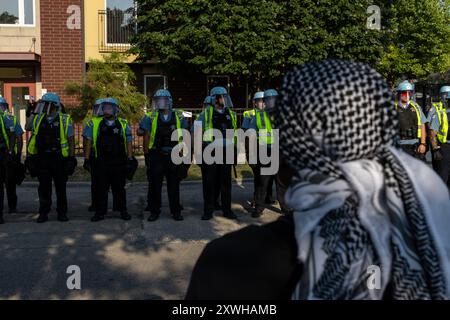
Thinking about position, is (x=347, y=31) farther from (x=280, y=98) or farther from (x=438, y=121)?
(x=280, y=98)

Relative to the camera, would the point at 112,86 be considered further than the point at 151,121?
Yes

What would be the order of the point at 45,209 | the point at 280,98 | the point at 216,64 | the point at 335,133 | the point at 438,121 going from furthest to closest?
1. the point at 216,64
2. the point at 438,121
3. the point at 45,209
4. the point at 280,98
5. the point at 335,133

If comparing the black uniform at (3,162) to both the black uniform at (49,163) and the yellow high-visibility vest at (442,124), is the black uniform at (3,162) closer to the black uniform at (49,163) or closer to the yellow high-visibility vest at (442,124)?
the black uniform at (49,163)

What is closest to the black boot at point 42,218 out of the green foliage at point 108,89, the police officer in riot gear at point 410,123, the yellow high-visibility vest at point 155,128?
the yellow high-visibility vest at point 155,128

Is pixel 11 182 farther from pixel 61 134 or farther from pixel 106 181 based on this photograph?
pixel 106 181

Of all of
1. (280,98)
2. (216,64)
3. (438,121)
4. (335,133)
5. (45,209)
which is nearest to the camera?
(335,133)

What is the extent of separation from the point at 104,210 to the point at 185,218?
123cm

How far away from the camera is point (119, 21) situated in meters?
18.7

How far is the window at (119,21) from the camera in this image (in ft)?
61.1

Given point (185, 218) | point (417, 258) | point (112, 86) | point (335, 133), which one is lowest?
point (185, 218)
